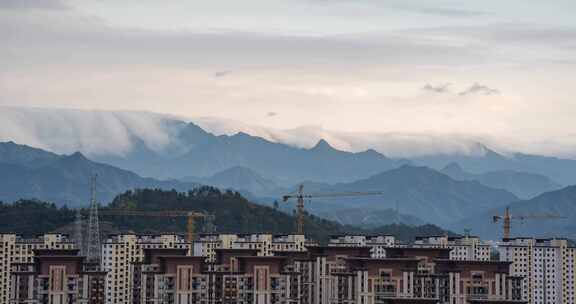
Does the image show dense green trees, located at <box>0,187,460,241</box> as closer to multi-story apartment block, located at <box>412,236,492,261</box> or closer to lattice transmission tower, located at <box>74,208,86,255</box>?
lattice transmission tower, located at <box>74,208,86,255</box>

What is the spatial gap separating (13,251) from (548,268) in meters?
31.8

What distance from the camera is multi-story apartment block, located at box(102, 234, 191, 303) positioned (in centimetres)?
8456

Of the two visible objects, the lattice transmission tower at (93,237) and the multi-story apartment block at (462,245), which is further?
the lattice transmission tower at (93,237)

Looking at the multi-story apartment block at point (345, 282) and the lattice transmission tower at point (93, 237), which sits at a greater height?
the lattice transmission tower at point (93, 237)

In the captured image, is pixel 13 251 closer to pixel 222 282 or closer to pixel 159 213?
pixel 222 282

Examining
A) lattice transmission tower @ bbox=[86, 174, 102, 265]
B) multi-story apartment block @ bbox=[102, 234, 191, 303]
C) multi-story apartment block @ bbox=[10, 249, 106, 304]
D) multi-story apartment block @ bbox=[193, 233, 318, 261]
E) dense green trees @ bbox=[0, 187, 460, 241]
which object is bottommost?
multi-story apartment block @ bbox=[10, 249, 106, 304]

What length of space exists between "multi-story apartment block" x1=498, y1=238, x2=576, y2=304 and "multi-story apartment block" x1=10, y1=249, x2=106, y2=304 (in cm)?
3457

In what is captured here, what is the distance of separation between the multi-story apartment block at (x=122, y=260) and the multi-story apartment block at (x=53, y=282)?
13657 millimetres

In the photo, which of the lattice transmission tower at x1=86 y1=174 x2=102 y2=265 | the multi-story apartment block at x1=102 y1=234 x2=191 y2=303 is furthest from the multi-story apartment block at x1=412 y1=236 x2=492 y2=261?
the lattice transmission tower at x1=86 y1=174 x2=102 y2=265

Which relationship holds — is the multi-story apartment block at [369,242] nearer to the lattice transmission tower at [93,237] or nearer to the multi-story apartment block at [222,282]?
the lattice transmission tower at [93,237]

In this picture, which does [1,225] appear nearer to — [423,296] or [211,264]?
[211,264]

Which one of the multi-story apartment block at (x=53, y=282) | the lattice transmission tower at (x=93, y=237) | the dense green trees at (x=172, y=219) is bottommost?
the multi-story apartment block at (x=53, y=282)

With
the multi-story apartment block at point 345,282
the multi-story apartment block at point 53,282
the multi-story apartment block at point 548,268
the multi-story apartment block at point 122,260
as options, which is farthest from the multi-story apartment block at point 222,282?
the multi-story apartment block at point 548,268

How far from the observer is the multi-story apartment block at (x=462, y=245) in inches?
3994
